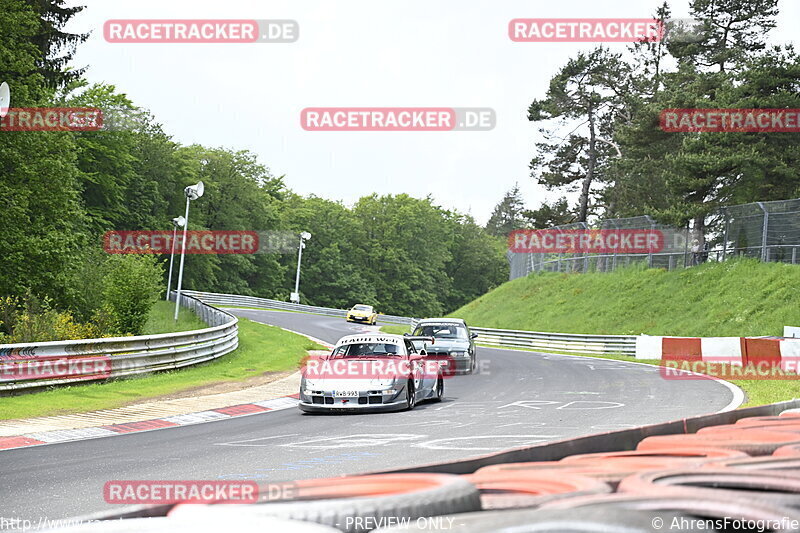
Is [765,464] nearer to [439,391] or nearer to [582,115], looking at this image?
[439,391]

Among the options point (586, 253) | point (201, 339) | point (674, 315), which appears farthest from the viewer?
point (586, 253)

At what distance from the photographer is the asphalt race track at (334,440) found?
28.5ft

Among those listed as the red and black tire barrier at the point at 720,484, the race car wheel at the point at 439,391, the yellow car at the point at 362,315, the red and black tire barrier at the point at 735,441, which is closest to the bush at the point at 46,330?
the race car wheel at the point at 439,391

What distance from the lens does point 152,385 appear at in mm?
18672

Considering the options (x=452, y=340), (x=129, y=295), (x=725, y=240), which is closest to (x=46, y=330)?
(x=129, y=295)

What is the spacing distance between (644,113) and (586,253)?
1178 centimetres

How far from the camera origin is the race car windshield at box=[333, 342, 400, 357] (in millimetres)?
16859

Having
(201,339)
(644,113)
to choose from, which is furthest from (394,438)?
(644,113)

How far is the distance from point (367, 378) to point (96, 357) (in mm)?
6207

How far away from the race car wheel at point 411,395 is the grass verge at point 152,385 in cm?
533

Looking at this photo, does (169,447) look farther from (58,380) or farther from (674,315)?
(674,315)

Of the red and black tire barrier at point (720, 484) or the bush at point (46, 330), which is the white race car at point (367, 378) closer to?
the bush at point (46, 330)

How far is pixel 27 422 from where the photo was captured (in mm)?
13328

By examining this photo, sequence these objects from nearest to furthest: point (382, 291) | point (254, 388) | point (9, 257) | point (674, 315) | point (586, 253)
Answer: point (254, 388), point (9, 257), point (674, 315), point (586, 253), point (382, 291)
